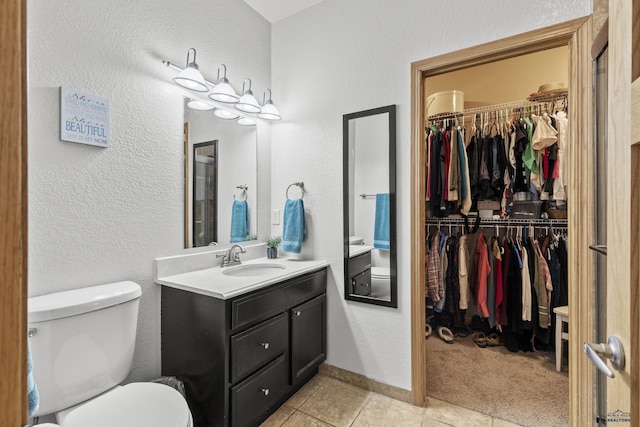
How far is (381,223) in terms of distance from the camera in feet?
6.52

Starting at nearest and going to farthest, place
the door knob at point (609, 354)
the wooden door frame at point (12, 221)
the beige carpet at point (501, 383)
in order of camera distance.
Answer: the wooden door frame at point (12, 221) → the door knob at point (609, 354) → the beige carpet at point (501, 383)

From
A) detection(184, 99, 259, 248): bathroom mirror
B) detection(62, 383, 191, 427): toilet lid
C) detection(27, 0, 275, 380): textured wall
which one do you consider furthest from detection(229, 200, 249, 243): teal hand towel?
detection(62, 383, 191, 427): toilet lid

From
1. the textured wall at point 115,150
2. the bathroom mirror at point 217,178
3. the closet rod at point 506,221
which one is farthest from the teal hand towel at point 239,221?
the closet rod at point 506,221

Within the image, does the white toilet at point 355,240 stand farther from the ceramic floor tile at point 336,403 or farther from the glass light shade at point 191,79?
the glass light shade at point 191,79

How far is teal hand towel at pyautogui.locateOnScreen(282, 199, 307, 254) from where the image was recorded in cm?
222

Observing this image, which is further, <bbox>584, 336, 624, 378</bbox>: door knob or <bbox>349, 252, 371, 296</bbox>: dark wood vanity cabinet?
<bbox>349, 252, 371, 296</bbox>: dark wood vanity cabinet

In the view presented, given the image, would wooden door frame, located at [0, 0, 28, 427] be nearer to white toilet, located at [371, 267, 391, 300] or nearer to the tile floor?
the tile floor

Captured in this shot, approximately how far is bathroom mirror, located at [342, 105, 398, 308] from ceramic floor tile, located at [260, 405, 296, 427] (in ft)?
2.52

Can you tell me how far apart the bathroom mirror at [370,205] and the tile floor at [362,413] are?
0.61 meters

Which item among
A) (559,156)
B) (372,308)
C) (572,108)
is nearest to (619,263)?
(572,108)

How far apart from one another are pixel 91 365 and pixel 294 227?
1346 mm

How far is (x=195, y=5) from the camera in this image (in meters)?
1.89

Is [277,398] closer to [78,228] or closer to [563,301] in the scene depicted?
[78,228]

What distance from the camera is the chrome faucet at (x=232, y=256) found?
200cm
